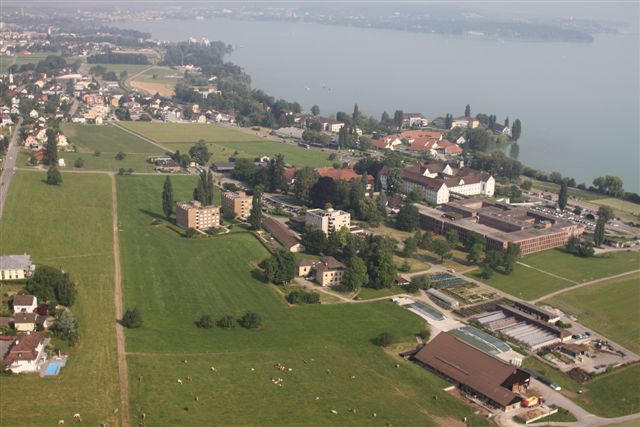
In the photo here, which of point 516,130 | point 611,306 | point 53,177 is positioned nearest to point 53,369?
point 611,306

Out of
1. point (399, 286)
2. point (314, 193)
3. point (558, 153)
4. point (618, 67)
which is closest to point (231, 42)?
point (618, 67)

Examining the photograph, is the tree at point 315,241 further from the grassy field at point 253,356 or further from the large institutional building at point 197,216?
the large institutional building at point 197,216

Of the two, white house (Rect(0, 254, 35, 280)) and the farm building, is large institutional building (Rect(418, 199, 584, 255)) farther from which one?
white house (Rect(0, 254, 35, 280))

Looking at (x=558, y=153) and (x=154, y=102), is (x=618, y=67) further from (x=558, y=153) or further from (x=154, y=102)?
(x=154, y=102)

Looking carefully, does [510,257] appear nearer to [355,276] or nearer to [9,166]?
[355,276]

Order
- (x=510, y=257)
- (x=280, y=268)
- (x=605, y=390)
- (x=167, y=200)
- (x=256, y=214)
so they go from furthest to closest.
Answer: (x=167, y=200) → (x=256, y=214) → (x=510, y=257) → (x=280, y=268) → (x=605, y=390)
